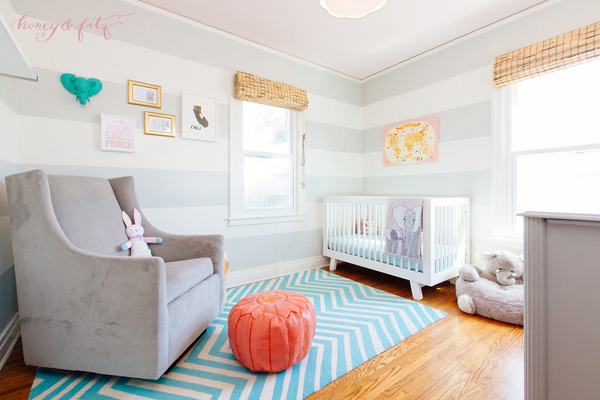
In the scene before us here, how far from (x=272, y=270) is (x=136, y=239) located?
4.72 ft

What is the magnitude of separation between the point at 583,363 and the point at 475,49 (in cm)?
267

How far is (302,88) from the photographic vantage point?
3029 mm

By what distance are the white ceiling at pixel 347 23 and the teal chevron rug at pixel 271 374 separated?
2334 mm

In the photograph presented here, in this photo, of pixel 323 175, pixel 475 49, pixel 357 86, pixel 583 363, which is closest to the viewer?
pixel 583 363

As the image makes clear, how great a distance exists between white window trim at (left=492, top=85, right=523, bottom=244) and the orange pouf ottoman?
1947mm

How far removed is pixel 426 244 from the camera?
2158 millimetres

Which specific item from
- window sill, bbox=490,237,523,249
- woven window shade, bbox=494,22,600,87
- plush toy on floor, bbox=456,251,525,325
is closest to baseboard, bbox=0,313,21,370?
plush toy on floor, bbox=456,251,525,325

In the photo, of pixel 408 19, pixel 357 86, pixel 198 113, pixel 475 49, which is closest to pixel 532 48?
pixel 475 49

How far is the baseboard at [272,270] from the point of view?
2.61m

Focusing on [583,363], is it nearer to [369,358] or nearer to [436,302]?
[369,358]

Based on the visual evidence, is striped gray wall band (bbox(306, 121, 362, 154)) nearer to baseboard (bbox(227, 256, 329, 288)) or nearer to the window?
baseboard (bbox(227, 256, 329, 288))

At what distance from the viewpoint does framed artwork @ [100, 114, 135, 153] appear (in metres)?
1.98

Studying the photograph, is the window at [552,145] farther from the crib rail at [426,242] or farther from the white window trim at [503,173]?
A: the crib rail at [426,242]

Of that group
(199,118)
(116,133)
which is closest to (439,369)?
(199,118)
